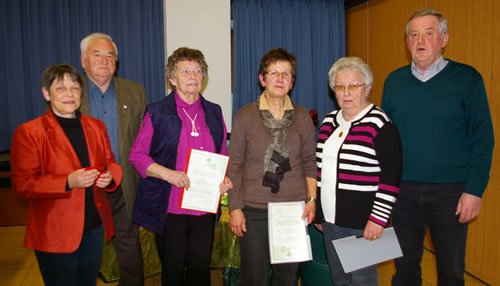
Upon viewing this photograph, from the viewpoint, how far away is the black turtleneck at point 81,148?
1.85 metres

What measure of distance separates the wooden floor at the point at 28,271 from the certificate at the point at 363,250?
1.40 metres

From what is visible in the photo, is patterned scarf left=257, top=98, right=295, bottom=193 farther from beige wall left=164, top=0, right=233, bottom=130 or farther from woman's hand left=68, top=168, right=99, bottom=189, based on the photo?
beige wall left=164, top=0, right=233, bottom=130

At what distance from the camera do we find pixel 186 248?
2146mm

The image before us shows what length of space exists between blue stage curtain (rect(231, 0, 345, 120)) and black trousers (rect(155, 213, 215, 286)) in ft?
11.0

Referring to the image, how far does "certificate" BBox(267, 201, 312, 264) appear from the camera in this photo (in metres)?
2.05

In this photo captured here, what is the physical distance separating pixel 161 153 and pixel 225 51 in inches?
129

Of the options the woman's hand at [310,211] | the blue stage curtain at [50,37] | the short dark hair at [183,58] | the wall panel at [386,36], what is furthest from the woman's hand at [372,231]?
the blue stage curtain at [50,37]

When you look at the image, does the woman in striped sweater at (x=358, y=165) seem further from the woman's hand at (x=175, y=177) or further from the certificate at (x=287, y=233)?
the woman's hand at (x=175, y=177)

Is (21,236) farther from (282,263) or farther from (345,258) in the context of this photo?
(345,258)

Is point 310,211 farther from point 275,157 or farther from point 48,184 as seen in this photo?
point 48,184

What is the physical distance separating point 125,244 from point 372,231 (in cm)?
152

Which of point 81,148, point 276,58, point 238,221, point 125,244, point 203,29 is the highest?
point 203,29

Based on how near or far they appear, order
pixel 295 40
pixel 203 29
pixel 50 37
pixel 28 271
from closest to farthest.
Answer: pixel 28 271 < pixel 50 37 < pixel 203 29 < pixel 295 40

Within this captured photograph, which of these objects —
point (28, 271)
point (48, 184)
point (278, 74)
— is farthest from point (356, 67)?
point (28, 271)
